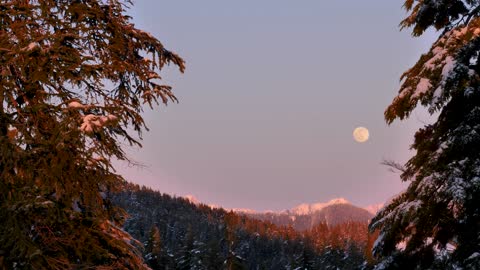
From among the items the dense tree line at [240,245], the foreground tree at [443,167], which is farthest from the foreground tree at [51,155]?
the dense tree line at [240,245]

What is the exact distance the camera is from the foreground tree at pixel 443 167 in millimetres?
5688

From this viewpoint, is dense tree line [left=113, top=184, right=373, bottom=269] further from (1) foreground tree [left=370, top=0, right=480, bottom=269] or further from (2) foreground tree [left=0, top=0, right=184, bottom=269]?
(2) foreground tree [left=0, top=0, right=184, bottom=269]

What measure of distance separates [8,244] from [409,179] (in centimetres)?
543

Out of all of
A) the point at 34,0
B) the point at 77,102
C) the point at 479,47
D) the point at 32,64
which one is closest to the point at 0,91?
the point at 32,64

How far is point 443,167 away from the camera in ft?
19.3

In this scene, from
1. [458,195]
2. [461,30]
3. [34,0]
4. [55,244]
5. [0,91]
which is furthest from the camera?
[461,30]

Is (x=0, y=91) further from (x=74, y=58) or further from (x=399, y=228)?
(x=399, y=228)

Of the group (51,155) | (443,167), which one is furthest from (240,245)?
(51,155)

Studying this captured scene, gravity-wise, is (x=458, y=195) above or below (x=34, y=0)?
below

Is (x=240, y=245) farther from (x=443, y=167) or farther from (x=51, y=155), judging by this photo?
(x=51, y=155)

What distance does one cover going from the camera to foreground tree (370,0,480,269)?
5688mm

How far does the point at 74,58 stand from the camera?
434 cm

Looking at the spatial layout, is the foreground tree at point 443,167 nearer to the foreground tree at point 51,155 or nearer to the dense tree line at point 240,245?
the foreground tree at point 51,155

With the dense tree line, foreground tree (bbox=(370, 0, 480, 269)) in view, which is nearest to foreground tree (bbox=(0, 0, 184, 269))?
foreground tree (bbox=(370, 0, 480, 269))
